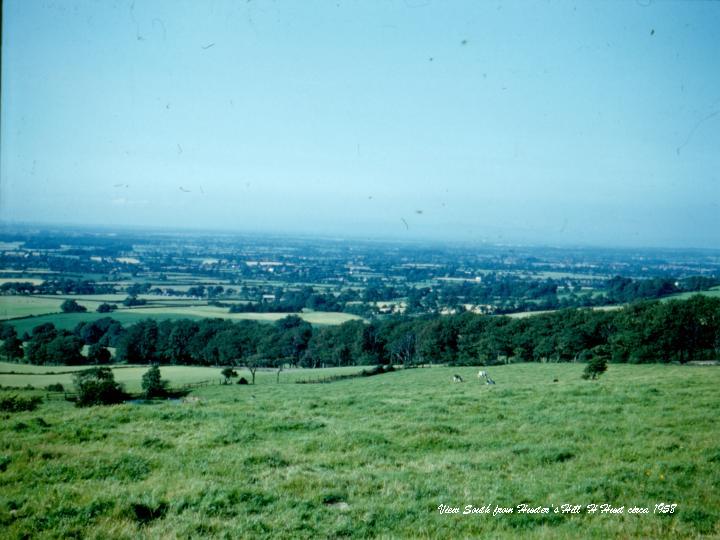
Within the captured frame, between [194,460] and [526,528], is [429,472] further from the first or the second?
[194,460]

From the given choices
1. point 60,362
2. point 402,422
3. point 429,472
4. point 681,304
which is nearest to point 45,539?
point 429,472

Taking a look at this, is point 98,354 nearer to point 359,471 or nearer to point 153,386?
point 153,386

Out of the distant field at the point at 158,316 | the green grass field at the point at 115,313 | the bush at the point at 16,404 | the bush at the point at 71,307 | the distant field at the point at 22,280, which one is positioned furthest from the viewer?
the bush at the point at 71,307

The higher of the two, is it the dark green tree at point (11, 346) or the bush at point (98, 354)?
the dark green tree at point (11, 346)

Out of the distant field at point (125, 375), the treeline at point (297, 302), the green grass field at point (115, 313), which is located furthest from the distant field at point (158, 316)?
the distant field at point (125, 375)

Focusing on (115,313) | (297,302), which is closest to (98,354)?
(115,313)

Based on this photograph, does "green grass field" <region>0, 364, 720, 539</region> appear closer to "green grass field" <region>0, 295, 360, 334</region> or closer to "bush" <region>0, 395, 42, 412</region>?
"bush" <region>0, 395, 42, 412</region>

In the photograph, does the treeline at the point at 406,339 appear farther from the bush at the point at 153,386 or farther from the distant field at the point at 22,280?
the bush at the point at 153,386
